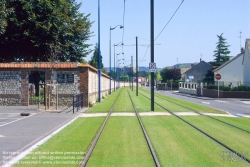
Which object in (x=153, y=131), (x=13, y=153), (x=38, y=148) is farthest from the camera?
(x=153, y=131)

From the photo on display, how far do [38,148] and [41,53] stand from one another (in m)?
29.9

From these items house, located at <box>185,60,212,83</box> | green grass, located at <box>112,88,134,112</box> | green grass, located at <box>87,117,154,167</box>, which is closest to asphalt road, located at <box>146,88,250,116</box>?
green grass, located at <box>112,88,134,112</box>

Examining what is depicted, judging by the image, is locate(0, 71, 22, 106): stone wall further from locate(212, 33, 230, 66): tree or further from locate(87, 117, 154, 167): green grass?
locate(212, 33, 230, 66): tree

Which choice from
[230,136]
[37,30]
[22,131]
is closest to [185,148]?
[230,136]

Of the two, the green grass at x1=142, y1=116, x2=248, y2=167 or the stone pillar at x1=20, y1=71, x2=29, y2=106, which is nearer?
the green grass at x1=142, y1=116, x2=248, y2=167

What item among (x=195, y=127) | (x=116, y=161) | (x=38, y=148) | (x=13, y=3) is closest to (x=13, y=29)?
(x=13, y=3)

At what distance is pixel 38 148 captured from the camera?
39.2ft

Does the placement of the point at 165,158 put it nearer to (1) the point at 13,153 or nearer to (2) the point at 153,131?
(1) the point at 13,153

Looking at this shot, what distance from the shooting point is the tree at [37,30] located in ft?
124

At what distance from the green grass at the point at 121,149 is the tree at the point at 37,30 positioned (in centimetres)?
2244

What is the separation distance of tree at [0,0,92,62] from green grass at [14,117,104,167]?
21691 mm

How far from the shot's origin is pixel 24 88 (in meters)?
30.2

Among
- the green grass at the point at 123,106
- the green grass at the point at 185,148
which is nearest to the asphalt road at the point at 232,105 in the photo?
the green grass at the point at 123,106

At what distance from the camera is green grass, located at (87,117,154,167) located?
9.91 metres
